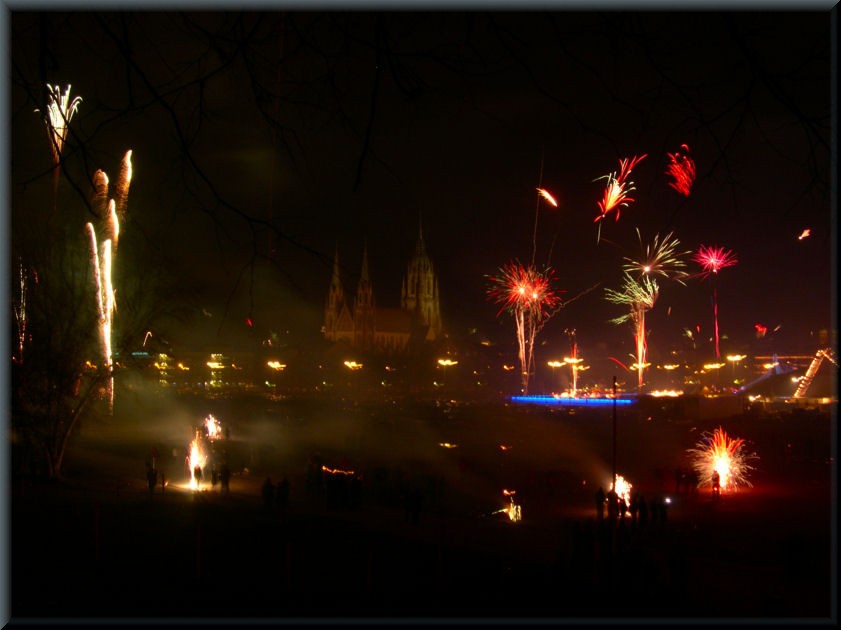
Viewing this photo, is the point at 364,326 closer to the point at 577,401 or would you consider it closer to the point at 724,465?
the point at 577,401

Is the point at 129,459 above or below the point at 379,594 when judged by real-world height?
above

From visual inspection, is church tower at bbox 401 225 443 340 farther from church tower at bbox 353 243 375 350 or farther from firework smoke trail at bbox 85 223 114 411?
firework smoke trail at bbox 85 223 114 411

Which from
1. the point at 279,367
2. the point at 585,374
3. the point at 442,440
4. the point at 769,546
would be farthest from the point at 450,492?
the point at 585,374

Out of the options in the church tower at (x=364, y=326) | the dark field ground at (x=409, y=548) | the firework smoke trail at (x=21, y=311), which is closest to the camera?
the dark field ground at (x=409, y=548)

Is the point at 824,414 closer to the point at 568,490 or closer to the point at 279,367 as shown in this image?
the point at 568,490

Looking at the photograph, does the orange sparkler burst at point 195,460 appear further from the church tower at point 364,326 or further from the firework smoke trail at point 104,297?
the church tower at point 364,326

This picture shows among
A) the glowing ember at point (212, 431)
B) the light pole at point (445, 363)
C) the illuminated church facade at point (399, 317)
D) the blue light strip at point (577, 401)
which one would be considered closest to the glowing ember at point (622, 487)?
the glowing ember at point (212, 431)
